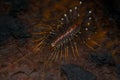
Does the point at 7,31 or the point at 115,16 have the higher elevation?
the point at 7,31

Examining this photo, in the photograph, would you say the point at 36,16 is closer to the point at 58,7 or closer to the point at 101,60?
the point at 58,7

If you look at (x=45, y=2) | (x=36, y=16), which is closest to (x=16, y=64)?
(x=36, y=16)

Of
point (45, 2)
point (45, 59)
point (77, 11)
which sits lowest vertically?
point (45, 59)

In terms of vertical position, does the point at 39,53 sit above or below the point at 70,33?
below

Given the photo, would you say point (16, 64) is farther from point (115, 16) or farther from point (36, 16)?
point (115, 16)

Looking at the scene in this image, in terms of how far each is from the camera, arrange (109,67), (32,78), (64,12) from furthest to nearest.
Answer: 1. (64,12)
2. (109,67)
3. (32,78)

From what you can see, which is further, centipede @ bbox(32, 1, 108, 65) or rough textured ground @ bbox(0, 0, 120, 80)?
centipede @ bbox(32, 1, 108, 65)

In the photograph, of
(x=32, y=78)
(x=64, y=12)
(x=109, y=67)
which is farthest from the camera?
(x=64, y=12)

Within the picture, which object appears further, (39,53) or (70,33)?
(70,33)

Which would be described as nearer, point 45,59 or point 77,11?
point 45,59

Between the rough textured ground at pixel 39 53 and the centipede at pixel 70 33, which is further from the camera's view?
the centipede at pixel 70 33

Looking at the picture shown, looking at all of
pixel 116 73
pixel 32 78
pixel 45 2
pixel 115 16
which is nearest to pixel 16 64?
pixel 32 78
